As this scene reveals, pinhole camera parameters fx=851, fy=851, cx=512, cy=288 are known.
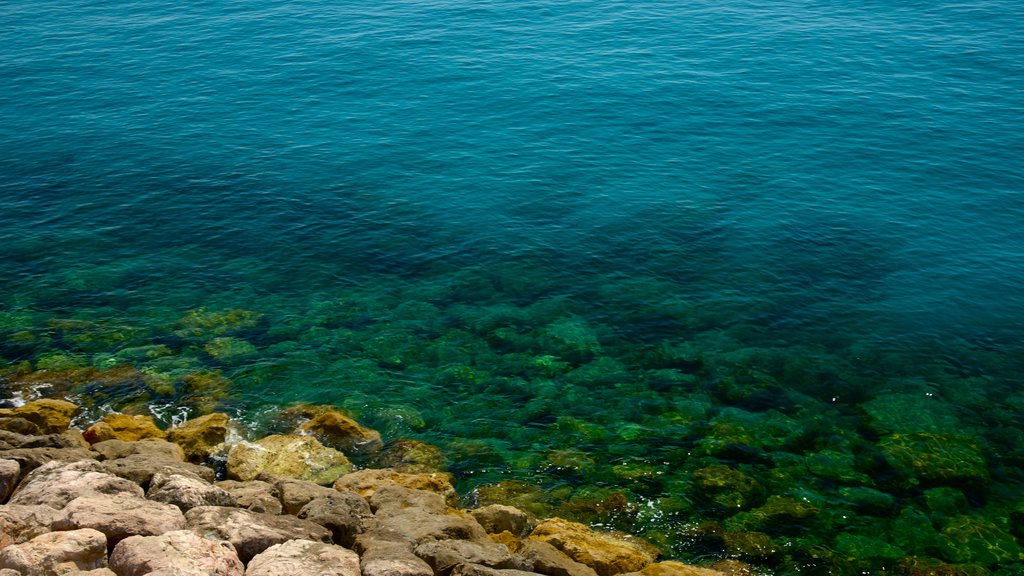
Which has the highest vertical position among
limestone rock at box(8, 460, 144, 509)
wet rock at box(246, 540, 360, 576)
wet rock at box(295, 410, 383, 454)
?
limestone rock at box(8, 460, 144, 509)

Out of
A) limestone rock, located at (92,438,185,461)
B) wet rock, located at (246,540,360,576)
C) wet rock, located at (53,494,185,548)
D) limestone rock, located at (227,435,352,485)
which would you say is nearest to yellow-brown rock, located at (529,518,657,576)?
wet rock, located at (246,540,360,576)

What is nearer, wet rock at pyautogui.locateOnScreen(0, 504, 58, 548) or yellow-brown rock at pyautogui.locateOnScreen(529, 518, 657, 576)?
wet rock at pyautogui.locateOnScreen(0, 504, 58, 548)

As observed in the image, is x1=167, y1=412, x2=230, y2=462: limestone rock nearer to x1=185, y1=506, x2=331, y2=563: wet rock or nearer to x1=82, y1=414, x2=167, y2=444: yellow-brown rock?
x1=82, y1=414, x2=167, y2=444: yellow-brown rock

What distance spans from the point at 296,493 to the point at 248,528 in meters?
3.28

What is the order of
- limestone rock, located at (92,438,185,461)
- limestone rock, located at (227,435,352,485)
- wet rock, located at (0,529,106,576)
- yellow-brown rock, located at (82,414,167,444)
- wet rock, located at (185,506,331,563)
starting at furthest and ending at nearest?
1. yellow-brown rock, located at (82,414,167,444)
2. limestone rock, located at (227,435,352,485)
3. limestone rock, located at (92,438,185,461)
4. wet rock, located at (185,506,331,563)
5. wet rock, located at (0,529,106,576)

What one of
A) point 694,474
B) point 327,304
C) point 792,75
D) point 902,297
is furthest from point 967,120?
point 327,304

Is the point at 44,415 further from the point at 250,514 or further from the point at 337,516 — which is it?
the point at 337,516

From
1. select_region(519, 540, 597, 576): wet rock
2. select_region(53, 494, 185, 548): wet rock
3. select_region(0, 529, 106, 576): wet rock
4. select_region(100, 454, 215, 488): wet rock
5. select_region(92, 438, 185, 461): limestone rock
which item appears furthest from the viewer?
select_region(92, 438, 185, 461): limestone rock

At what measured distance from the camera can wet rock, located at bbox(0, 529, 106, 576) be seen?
679 inches

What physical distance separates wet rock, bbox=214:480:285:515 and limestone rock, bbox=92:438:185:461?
234cm

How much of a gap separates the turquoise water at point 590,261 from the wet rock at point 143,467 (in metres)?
5.78

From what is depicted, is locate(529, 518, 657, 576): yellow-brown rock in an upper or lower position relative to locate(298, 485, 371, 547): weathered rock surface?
lower

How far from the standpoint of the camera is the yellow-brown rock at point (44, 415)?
27625mm

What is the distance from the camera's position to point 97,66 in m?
64.9
